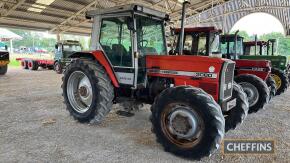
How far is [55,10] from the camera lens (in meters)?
15.7

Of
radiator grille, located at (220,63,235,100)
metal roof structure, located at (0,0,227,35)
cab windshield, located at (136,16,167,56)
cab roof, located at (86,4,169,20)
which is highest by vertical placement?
metal roof structure, located at (0,0,227,35)

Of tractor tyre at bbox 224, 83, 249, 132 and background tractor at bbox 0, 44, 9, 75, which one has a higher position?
background tractor at bbox 0, 44, 9, 75

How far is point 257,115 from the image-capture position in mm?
5711

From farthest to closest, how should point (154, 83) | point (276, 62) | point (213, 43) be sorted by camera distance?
1. point (276, 62)
2. point (213, 43)
3. point (154, 83)

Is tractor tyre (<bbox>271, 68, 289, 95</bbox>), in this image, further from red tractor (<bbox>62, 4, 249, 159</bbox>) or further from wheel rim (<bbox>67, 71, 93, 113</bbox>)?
wheel rim (<bbox>67, 71, 93, 113</bbox>)

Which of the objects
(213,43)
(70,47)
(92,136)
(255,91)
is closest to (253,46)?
(213,43)

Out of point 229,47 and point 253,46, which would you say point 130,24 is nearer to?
point 229,47

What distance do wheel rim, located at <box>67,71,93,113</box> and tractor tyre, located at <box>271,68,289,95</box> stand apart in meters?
6.45

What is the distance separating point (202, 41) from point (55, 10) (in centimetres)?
1192

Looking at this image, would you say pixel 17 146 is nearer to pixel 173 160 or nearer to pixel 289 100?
pixel 173 160

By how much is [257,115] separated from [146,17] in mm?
3441

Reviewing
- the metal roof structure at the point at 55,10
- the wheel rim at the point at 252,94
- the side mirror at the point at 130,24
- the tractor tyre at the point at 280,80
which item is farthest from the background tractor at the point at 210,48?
the metal roof structure at the point at 55,10

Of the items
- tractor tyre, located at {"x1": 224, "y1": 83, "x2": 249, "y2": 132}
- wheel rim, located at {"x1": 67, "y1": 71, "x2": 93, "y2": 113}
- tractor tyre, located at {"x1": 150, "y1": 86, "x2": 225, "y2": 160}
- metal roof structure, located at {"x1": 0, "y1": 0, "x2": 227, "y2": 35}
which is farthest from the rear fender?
metal roof structure, located at {"x1": 0, "y1": 0, "x2": 227, "y2": 35}

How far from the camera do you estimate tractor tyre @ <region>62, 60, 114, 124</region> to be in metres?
4.33
